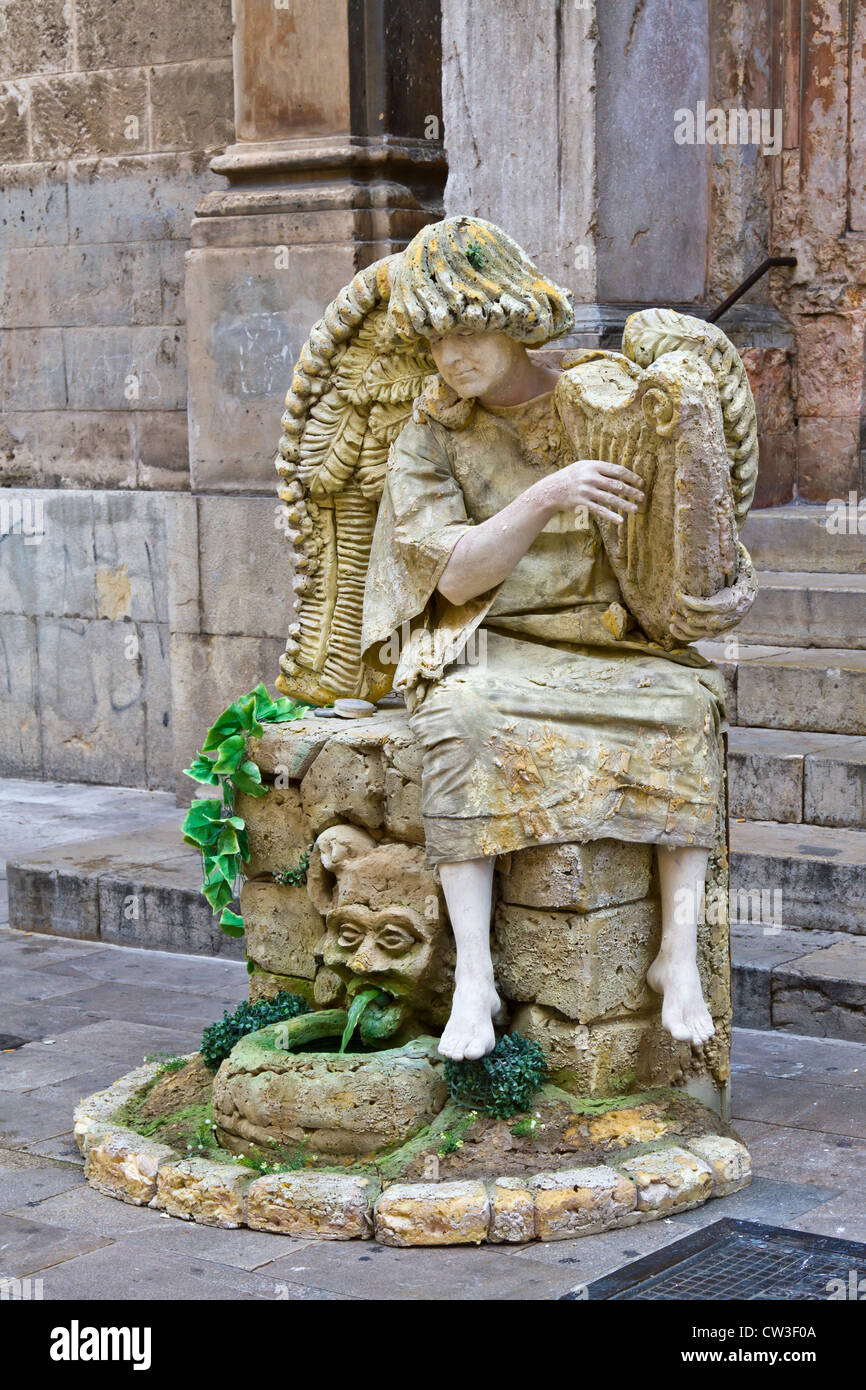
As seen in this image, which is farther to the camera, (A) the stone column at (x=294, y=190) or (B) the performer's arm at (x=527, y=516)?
(A) the stone column at (x=294, y=190)

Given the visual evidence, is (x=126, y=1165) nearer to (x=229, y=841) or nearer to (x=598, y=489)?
(x=229, y=841)

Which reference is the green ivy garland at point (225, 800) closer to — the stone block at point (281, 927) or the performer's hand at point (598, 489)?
the stone block at point (281, 927)

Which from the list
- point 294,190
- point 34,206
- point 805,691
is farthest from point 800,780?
point 34,206

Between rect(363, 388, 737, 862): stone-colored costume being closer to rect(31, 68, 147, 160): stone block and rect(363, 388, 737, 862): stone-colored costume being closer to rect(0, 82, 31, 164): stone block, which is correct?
rect(31, 68, 147, 160): stone block

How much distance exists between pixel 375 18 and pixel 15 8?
8.19 feet

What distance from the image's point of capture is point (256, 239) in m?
8.27

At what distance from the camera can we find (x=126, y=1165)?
4.67 meters

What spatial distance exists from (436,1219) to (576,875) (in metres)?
0.82

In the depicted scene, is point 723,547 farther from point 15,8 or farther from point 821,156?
point 15,8

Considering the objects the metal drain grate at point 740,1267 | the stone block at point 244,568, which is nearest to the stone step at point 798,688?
the stone block at point 244,568

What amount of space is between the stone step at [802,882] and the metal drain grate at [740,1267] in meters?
1.85

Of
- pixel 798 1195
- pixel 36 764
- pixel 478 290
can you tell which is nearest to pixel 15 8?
pixel 36 764

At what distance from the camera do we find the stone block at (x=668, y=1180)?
439 centimetres

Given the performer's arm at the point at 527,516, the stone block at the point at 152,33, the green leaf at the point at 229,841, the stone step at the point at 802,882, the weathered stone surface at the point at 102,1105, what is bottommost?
the weathered stone surface at the point at 102,1105
